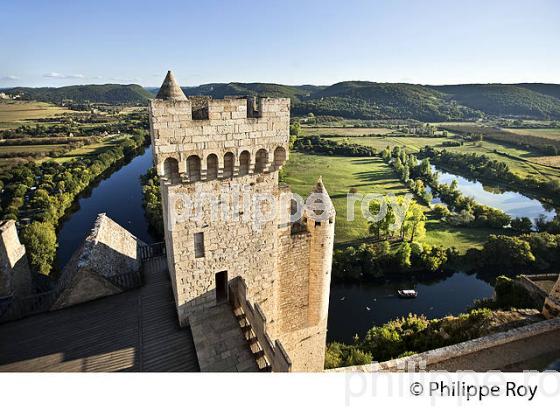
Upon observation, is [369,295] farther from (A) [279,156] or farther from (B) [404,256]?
(A) [279,156]

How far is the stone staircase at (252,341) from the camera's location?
5805 millimetres

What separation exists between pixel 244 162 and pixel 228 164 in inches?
14.6

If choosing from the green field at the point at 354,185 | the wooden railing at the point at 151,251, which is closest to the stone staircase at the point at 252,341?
the wooden railing at the point at 151,251

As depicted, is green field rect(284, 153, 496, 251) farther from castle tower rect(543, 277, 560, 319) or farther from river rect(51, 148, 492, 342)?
castle tower rect(543, 277, 560, 319)

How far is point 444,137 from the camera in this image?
86062mm

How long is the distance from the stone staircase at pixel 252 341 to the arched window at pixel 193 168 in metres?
3.18

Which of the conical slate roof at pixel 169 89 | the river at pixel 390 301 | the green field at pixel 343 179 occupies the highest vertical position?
the conical slate roof at pixel 169 89

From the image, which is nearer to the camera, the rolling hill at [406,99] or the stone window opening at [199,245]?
the stone window opening at [199,245]

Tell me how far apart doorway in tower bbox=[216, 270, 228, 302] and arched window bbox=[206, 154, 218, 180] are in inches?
93.6

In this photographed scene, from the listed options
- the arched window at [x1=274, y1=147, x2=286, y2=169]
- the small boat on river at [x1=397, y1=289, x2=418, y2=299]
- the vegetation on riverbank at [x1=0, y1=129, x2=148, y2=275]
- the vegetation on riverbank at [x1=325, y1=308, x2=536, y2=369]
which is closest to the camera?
the arched window at [x1=274, y1=147, x2=286, y2=169]

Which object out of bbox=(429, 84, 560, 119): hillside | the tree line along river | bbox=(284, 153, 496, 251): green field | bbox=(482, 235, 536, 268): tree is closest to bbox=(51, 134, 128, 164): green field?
the tree line along river

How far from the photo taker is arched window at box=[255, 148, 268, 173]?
651 centimetres

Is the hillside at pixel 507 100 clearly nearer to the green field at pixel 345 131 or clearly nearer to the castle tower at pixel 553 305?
the green field at pixel 345 131

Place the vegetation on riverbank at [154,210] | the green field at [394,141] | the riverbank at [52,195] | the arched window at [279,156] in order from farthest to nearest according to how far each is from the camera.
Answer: the green field at [394,141], the vegetation on riverbank at [154,210], the riverbank at [52,195], the arched window at [279,156]
